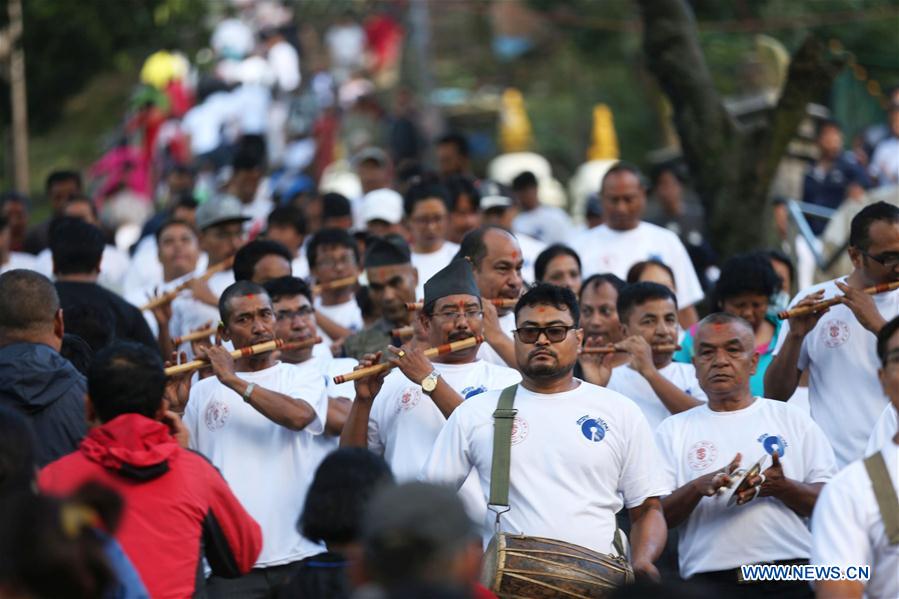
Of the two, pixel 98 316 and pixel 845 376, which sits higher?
pixel 98 316

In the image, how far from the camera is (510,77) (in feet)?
107

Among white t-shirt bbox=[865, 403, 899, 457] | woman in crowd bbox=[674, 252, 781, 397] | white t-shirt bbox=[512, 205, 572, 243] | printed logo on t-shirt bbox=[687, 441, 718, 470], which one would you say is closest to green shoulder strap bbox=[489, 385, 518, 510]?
printed logo on t-shirt bbox=[687, 441, 718, 470]

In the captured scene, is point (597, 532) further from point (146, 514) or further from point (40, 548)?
point (40, 548)

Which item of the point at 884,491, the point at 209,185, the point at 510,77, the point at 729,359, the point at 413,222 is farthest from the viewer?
the point at 510,77

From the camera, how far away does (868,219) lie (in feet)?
27.5

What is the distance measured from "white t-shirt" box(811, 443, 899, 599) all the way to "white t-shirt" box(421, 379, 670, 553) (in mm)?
1671

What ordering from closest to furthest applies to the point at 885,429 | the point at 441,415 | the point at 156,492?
the point at 156,492
the point at 885,429
the point at 441,415

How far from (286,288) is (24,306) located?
2.04m

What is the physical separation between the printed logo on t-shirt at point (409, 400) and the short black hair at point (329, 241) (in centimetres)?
319

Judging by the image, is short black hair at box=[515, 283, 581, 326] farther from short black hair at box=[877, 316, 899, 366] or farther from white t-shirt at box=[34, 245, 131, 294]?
white t-shirt at box=[34, 245, 131, 294]

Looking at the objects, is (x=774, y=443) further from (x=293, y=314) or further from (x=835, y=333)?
(x=293, y=314)

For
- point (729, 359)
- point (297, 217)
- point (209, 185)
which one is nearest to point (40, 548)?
point (729, 359)

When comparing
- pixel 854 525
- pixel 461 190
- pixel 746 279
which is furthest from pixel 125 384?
pixel 461 190

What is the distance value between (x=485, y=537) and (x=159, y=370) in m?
1.88
